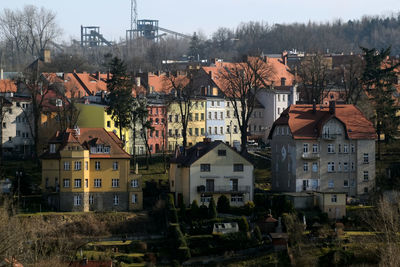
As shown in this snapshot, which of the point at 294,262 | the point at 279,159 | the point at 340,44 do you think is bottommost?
the point at 294,262

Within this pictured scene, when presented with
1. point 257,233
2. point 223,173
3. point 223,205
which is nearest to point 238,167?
point 223,173

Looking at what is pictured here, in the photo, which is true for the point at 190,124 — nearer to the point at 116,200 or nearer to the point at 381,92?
the point at 381,92

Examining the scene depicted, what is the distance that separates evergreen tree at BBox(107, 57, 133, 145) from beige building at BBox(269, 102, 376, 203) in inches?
563

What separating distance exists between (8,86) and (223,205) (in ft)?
124

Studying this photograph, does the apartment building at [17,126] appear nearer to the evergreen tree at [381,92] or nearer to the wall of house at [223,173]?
the wall of house at [223,173]

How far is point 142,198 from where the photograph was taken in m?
76.6

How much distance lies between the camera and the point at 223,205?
74.1m

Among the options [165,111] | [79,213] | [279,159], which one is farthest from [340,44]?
[79,213]

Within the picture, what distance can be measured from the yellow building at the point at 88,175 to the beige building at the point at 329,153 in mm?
12606

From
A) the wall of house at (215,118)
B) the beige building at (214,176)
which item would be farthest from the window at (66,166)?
the wall of house at (215,118)

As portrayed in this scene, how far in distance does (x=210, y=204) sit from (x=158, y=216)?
4295mm

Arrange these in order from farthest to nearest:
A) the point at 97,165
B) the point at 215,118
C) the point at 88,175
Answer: the point at 215,118 < the point at 97,165 < the point at 88,175

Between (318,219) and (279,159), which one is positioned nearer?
(318,219)

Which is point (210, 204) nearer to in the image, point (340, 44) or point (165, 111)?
point (165, 111)
